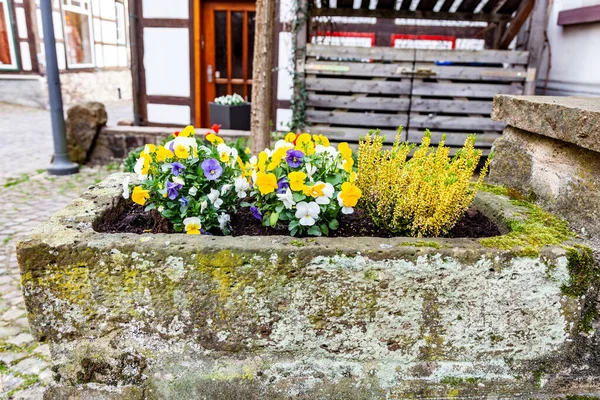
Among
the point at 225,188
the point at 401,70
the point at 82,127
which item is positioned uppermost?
the point at 401,70

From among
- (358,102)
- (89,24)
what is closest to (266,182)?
(358,102)

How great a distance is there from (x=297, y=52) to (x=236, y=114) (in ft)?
6.25

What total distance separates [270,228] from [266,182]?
243 mm

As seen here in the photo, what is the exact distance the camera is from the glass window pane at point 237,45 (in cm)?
776

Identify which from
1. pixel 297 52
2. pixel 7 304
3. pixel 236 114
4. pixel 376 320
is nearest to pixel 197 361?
pixel 376 320

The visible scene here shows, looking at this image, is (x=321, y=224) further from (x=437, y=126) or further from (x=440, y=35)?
(x=440, y=35)

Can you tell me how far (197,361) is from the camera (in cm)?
162

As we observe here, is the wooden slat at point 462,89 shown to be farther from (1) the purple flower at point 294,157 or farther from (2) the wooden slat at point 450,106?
(1) the purple flower at point 294,157

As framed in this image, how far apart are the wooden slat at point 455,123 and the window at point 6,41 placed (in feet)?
40.8

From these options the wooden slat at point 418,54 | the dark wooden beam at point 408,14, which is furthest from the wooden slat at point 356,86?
the dark wooden beam at point 408,14

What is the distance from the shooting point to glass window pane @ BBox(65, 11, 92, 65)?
14453 mm

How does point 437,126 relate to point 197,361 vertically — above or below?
above

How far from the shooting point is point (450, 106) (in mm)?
5512

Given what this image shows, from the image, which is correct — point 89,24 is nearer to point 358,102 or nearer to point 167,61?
point 167,61
